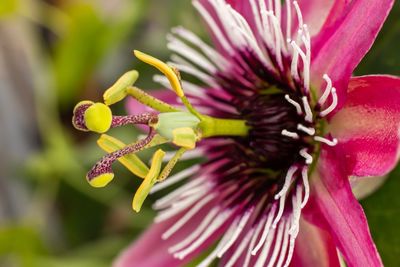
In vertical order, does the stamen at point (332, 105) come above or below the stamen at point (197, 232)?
above

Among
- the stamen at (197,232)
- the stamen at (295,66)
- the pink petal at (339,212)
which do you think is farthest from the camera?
the stamen at (197,232)

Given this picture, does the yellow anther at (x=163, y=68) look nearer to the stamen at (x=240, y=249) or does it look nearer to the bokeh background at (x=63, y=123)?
the stamen at (x=240, y=249)

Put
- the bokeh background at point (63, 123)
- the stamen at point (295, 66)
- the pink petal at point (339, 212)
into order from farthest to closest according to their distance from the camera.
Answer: the bokeh background at point (63, 123) → the stamen at point (295, 66) → the pink petal at point (339, 212)

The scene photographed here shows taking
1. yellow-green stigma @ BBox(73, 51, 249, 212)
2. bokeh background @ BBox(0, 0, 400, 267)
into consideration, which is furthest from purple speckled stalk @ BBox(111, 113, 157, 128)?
bokeh background @ BBox(0, 0, 400, 267)

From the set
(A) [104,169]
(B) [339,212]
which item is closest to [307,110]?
(B) [339,212]

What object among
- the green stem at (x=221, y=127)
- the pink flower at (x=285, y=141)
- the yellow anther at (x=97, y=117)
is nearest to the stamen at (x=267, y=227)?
the pink flower at (x=285, y=141)

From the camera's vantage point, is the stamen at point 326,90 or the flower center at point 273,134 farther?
the flower center at point 273,134

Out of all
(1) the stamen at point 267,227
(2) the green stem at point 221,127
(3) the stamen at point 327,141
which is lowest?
(1) the stamen at point 267,227
